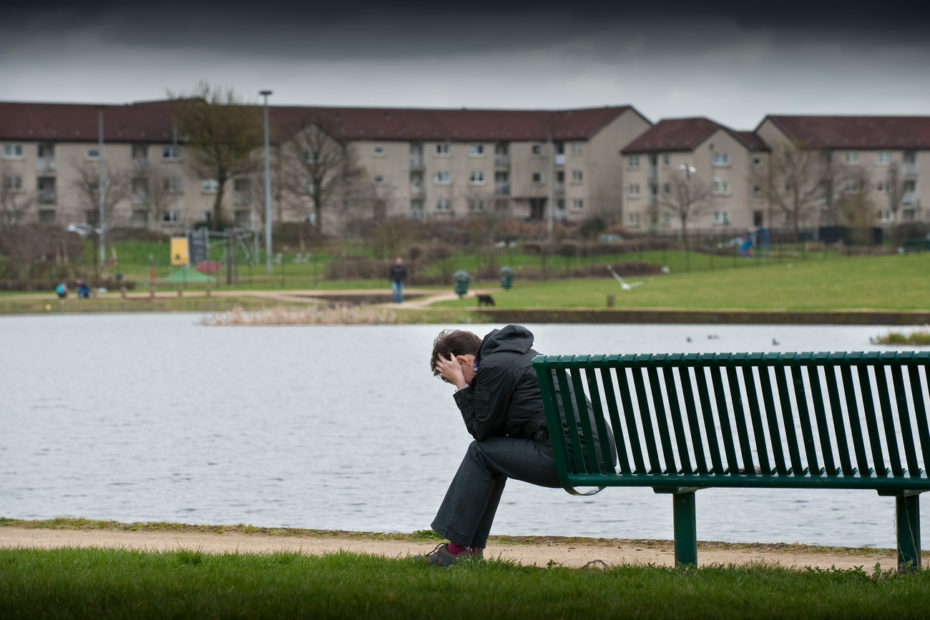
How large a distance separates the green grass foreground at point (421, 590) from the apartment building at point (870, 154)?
9075cm

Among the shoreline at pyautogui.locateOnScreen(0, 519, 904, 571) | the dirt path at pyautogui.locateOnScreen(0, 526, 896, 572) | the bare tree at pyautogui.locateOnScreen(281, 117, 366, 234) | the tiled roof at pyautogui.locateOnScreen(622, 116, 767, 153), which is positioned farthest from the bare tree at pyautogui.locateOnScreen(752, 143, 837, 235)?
the dirt path at pyautogui.locateOnScreen(0, 526, 896, 572)

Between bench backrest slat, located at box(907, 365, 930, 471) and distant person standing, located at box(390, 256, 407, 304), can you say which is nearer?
bench backrest slat, located at box(907, 365, 930, 471)

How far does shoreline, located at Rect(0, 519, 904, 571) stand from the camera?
775cm

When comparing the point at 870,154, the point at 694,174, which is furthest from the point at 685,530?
the point at 870,154

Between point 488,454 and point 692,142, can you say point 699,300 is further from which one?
point 692,142

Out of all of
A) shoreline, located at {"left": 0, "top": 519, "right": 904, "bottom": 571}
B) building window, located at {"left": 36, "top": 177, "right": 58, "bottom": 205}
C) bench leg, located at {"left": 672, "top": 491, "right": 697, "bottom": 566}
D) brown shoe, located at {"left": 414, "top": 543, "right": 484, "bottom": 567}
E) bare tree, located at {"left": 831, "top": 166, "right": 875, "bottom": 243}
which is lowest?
shoreline, located at {"left": 0, "top": 519, "right": 904, "bottom": 571}

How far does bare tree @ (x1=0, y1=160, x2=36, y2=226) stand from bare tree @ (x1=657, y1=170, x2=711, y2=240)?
3984cm

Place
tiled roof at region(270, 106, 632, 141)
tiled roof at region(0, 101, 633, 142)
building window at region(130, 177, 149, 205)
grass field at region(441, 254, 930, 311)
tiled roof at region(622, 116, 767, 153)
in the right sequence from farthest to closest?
tiled roof at region(270, 106, 632, 141) → tiled roof at region(0, 101, 633, 142) → tiled roof at region(622, 116, 767, 153) → building window at region(130, 177, 149, 205) → grass field at region(441, 254, 930, 311)

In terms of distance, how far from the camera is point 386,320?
38531 millimetres

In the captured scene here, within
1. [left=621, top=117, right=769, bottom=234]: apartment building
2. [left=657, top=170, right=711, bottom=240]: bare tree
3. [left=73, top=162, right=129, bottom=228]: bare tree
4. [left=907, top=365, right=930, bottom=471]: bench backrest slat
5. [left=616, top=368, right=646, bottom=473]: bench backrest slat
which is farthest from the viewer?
[left=621, top=117, right=769, bottom=234]: apartment building

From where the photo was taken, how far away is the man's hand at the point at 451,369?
726 cm

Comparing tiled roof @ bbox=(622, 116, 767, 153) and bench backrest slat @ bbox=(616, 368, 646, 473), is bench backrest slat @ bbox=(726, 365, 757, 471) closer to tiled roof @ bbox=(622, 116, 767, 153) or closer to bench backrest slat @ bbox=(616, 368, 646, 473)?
bench backrest slat @ bbox=(616, 368, 646, 473)

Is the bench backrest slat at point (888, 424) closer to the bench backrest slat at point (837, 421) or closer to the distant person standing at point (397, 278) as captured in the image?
the bench backrest slat at point (837, 421)

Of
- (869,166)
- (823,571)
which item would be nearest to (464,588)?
(823,571)
